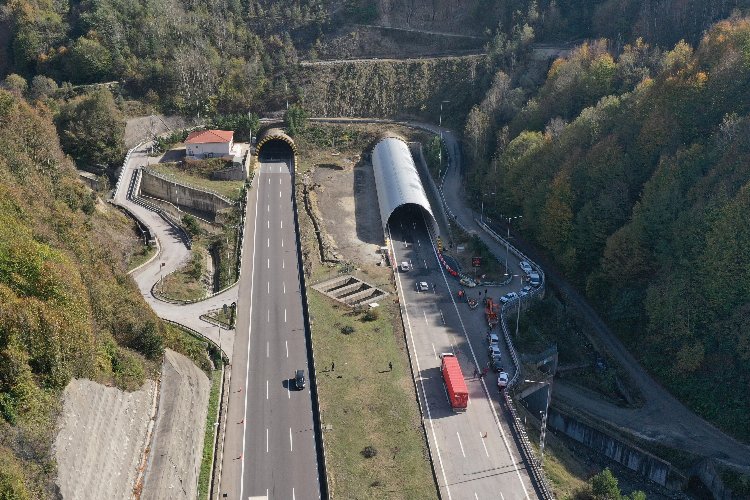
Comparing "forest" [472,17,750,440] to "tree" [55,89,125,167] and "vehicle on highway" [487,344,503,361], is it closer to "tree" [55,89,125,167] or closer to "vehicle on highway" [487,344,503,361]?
"vehicle on highway" [487,344,503,361]

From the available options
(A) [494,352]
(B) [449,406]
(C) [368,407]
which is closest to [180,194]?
(C) [368,407]

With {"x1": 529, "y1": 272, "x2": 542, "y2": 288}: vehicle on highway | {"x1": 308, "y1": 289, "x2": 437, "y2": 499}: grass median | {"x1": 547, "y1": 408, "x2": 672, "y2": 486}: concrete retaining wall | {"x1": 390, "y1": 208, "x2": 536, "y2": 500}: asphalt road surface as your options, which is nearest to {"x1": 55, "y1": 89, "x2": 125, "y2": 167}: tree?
{"x1": 390, "y1": 208, "x2": 536, "y2": 500}: asphalt road surface

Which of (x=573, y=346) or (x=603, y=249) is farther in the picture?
(x=603, y=249)

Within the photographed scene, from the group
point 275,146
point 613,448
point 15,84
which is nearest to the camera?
point 613,448

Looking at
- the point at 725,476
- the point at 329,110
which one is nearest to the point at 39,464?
the point at 725,476

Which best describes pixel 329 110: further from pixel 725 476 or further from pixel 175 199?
pixel 725 476

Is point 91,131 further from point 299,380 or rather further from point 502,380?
point 502,380
